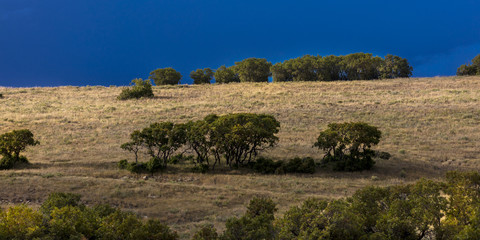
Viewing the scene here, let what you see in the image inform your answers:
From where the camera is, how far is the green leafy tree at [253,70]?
84688 mm

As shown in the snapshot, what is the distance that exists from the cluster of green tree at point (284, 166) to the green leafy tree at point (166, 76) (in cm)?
5739

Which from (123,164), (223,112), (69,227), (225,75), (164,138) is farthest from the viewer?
(225,75)

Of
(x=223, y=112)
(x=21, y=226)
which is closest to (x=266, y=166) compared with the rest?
(x=21, y=226)

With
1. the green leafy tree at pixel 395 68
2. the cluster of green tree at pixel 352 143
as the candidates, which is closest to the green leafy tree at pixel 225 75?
the green leafy tree at pixel 395 68

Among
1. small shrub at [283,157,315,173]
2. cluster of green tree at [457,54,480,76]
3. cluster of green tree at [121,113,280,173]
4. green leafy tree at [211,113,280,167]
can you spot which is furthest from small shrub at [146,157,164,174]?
cluster of green tree at [457,54,480,76]

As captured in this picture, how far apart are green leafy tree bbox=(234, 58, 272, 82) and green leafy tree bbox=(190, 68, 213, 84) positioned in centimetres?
822

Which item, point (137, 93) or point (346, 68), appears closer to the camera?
point (137, 93)

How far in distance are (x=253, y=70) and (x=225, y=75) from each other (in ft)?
24.6

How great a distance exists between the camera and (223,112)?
160 feet

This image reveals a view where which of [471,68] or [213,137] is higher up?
[471,68]

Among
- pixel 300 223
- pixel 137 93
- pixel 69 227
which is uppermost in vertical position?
pixel 137 93

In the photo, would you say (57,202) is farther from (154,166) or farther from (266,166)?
(266,166)

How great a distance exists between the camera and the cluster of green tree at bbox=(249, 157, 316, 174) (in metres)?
26.8

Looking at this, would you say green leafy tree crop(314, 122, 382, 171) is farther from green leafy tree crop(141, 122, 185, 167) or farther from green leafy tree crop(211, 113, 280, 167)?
green leafy tree crop(141, 122, 185, 167)
